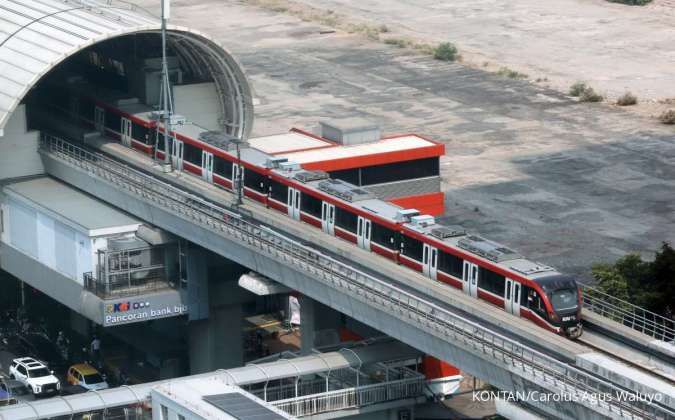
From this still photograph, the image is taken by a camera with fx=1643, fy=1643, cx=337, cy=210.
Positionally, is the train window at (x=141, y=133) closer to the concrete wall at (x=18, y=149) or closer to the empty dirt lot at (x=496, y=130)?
the concrete wall at (x=18, y=149)

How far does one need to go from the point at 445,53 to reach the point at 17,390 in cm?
7753

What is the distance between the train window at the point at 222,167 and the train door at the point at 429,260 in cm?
1675

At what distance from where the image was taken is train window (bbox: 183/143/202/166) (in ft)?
272

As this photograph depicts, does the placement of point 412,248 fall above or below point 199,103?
above

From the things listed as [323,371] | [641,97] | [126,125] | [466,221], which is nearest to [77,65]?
[126,125]

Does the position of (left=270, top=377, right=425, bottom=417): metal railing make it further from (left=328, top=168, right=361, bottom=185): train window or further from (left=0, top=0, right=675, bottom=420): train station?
(left=328, top=168, right=361, bottom=185): train window

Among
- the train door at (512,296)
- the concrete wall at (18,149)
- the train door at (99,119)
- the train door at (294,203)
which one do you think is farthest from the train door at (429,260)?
the train door at (99,119)

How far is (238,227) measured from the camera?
237ft

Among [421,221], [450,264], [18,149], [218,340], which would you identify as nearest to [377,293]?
[450,264]

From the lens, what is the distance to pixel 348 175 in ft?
273

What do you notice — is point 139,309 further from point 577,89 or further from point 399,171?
point 577,89

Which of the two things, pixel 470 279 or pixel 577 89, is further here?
pixel 577 89

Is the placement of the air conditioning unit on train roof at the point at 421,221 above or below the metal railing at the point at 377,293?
above

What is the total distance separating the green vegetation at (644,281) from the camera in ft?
237
